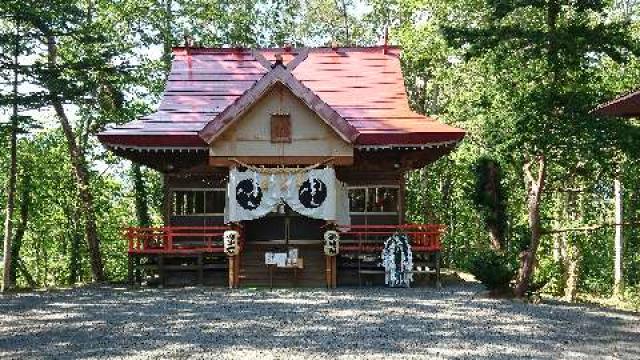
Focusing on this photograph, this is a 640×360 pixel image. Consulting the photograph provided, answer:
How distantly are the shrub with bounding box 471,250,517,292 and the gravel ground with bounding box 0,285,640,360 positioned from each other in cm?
66

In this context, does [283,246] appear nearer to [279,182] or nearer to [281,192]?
[281,192]

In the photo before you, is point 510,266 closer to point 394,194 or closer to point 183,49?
point 394,194

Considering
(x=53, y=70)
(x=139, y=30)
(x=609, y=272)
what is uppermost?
(x=139, y=30)

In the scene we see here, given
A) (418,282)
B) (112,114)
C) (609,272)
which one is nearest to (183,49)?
(112,114)

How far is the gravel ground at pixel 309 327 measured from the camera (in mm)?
9641

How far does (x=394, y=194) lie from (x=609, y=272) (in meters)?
20.8

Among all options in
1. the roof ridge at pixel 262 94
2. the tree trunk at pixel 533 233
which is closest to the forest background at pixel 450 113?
the tree trunk at pixel 533 233

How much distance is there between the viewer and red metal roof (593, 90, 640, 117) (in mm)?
10977

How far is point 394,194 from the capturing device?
21016 mm

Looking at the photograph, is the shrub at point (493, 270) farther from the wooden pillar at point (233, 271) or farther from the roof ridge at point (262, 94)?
the wooden pillar at point (233, 271)

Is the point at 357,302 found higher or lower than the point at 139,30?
lower

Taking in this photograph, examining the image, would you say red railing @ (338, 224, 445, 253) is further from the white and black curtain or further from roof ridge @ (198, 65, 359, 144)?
roof ridge @ (198, 65, 359, 144)

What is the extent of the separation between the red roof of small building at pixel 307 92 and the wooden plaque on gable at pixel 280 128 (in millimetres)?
1043

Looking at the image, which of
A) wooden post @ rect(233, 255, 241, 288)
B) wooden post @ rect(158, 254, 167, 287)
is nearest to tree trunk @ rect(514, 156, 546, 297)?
wooden post @ rect(233, 255, 241, 288)
